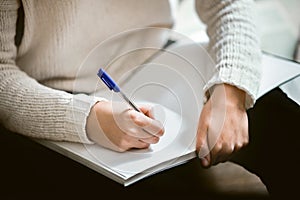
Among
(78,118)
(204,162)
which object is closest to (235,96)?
(204,162)

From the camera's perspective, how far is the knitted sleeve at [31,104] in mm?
741

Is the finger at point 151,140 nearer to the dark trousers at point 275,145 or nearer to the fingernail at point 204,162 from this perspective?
the fingernail at point 204,162

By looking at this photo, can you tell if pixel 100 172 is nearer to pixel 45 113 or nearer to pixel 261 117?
pixel 45 113

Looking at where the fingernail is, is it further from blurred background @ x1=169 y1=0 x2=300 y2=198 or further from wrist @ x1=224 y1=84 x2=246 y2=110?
blurred background @ x1=169 y1=0 x2=300 y2=198

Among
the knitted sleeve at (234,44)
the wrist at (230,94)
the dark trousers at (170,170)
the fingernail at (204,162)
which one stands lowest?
the dark trousers at (170,170)

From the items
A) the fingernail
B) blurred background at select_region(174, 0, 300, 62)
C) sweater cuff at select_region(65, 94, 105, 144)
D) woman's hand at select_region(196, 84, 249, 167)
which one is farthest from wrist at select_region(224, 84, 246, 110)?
blurred background at select_region(174, 0, 300, 62)

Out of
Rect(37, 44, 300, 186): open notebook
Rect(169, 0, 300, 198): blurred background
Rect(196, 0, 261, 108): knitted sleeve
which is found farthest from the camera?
Rect(169, 0, 300, 198): blurred background

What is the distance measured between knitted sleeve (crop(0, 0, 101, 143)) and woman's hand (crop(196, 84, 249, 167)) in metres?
0.17

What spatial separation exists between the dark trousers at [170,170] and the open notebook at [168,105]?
0.10ft

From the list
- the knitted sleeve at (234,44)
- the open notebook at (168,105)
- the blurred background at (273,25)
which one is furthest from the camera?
the blurred background at (273,25)

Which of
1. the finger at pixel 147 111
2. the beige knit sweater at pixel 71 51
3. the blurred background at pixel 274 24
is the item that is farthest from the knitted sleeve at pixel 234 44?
the blurred background at pixel 274 24

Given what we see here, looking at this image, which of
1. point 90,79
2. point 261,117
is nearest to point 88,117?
point 90,79

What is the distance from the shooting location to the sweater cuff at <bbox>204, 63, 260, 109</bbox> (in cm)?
79

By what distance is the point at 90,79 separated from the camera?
0.89 meters
